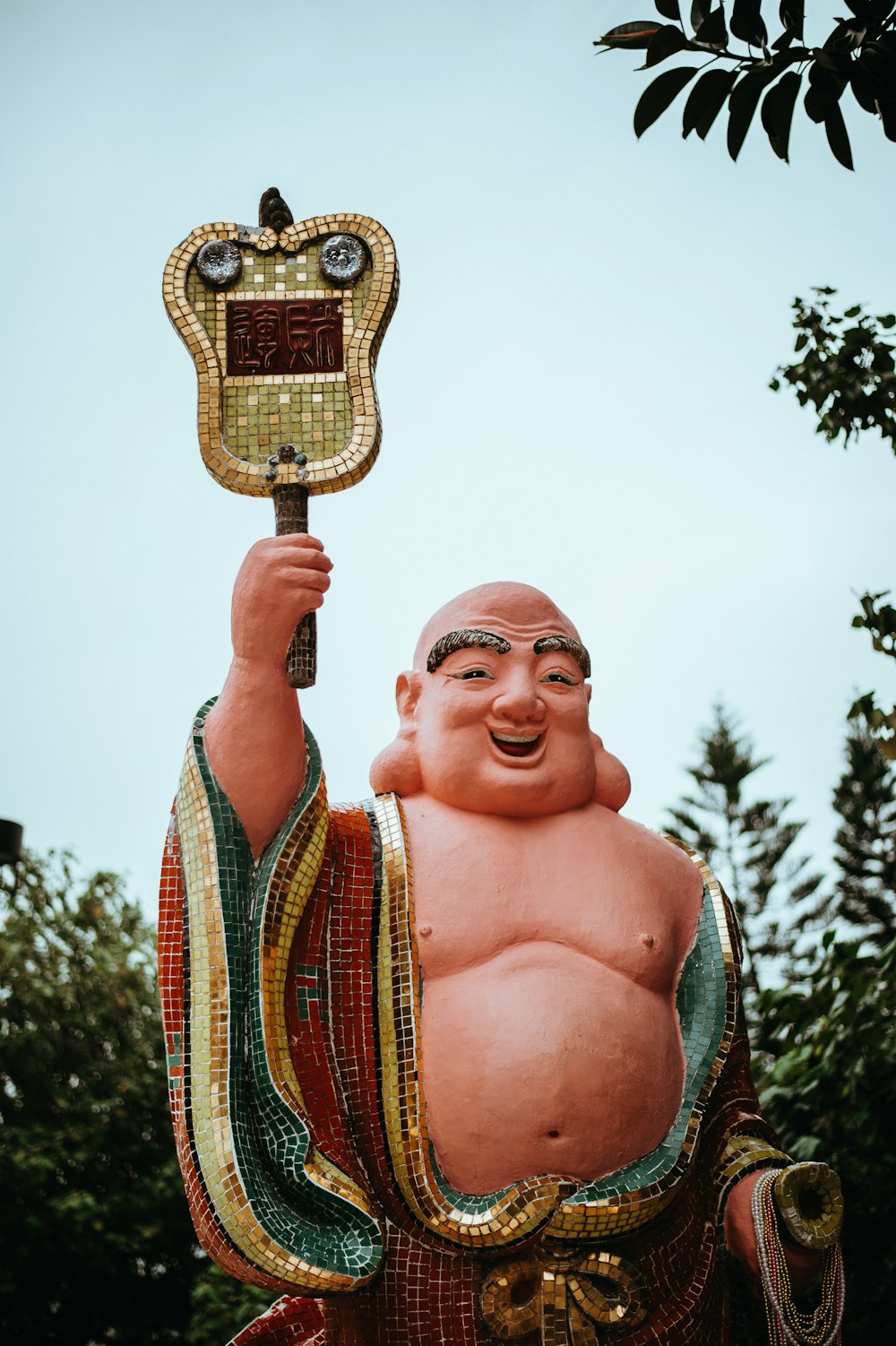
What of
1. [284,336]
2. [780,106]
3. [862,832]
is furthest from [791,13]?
[862,832]

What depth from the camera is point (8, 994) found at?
1110cm

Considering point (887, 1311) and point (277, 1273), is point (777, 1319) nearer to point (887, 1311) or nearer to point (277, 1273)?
point (277, 1273)

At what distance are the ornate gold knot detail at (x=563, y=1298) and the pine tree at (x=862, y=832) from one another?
46.1ft

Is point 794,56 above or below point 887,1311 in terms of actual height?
above

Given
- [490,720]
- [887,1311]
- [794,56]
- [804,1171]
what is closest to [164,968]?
[490,720]

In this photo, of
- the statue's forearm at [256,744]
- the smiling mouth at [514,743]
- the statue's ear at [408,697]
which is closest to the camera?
the statue's forearm at [256,744]

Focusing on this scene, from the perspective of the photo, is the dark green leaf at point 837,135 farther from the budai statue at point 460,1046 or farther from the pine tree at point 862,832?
the pine tree at point 862,832

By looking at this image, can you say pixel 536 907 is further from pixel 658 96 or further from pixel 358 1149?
pixel 658 96

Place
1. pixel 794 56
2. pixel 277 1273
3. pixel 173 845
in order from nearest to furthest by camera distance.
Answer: pixel 794 56, pixel 277 1273, pixel 173 845

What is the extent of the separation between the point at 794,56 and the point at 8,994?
Result: 31.6 feet

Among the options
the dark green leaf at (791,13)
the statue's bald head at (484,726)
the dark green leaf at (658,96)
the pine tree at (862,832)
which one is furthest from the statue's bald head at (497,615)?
the pine tree at (862,832)

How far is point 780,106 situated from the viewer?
10.6 feet

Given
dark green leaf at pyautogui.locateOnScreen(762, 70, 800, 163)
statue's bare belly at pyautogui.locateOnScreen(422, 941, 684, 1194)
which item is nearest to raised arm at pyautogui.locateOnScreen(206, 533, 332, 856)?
statue's bare belly at pyautogui.locateOnScreen(422, 941, 684, 1194)

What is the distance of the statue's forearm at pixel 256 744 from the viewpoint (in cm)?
384
